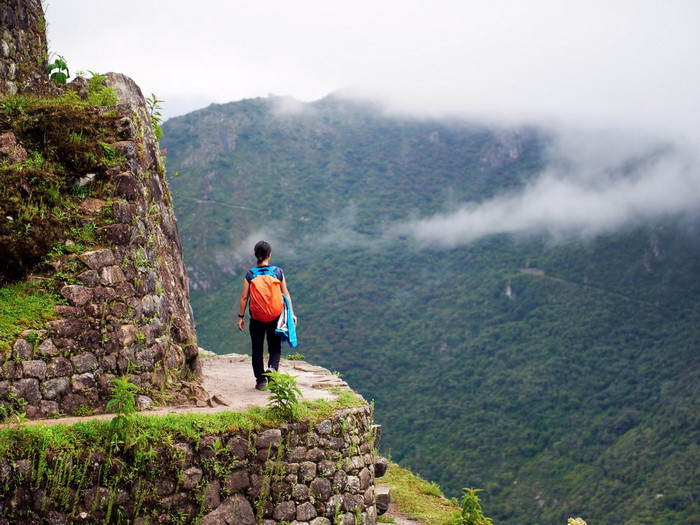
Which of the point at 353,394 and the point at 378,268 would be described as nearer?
the point at 353,394

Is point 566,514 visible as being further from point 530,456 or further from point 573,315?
point 573,315

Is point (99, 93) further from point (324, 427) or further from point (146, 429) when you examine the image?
point (324, 427)

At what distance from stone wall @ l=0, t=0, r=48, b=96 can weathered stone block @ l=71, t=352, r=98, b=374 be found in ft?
14.7

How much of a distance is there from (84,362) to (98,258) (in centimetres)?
115

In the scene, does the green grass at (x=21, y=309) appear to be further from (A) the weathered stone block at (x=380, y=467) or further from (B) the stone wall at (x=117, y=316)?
(A) the weathered stone block at (x=380, y=467)

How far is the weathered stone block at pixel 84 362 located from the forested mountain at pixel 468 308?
41.0 meters

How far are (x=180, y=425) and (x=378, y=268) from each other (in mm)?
76957

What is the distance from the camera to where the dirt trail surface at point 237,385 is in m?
7.26

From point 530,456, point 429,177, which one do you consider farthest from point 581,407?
point 429,177

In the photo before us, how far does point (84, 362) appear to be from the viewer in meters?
6.84

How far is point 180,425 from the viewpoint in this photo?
6410mm

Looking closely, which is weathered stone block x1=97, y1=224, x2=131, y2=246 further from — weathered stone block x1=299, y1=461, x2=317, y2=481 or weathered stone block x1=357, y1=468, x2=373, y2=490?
weathered stone block x1=357, y1=468, x2=373, y2=490

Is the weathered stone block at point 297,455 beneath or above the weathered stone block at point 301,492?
above

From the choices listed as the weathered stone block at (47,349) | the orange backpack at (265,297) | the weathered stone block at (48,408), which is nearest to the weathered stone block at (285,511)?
the orange backpack at (265,297)
